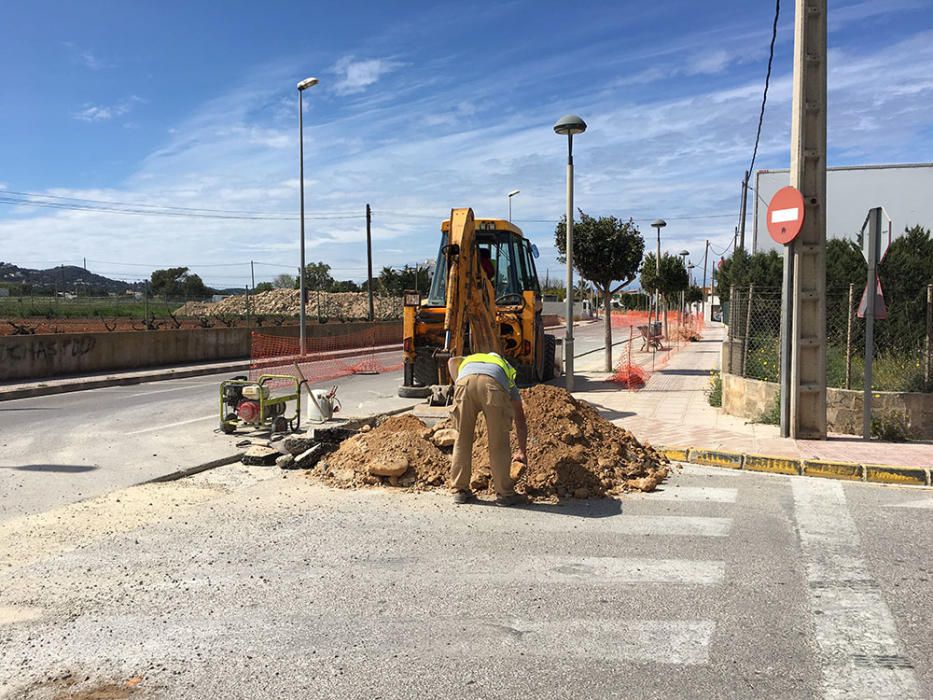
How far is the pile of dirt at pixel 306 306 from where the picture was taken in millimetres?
54406

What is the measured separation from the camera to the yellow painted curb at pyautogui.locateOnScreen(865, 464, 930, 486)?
7.63 meters

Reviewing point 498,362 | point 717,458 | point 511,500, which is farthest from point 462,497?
point 717,458

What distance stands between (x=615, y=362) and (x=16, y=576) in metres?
19.9

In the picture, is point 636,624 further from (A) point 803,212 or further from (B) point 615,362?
(B) point 615,362

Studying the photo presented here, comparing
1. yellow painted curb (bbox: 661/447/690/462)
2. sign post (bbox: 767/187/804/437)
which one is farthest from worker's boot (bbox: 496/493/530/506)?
sign post (bbox: 767/187/804/437)

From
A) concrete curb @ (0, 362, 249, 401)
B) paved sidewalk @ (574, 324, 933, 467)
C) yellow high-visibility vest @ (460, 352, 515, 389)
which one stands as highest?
yellow high-visibility vest @ (460, 352, 515, 389)

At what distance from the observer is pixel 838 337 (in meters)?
13.2

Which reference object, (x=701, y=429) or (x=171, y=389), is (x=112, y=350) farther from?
(x=701, y=429)

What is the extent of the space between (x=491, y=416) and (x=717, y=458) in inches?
132

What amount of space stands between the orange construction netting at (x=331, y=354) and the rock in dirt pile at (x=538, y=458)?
1033 cm

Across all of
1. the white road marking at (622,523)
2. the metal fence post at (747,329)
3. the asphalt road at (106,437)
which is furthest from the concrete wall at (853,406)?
the asphalt road at (106,437)

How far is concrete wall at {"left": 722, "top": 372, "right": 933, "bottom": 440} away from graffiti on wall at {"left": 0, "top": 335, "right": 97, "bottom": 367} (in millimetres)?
15746

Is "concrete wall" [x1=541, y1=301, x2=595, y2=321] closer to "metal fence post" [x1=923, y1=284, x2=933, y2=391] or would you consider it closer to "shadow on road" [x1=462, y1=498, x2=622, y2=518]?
"metal fence post" [x1=923, y1=284, x2=933, y2=391]

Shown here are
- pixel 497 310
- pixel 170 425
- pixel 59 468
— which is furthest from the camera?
pixel 497 310
